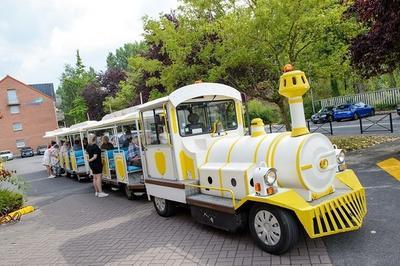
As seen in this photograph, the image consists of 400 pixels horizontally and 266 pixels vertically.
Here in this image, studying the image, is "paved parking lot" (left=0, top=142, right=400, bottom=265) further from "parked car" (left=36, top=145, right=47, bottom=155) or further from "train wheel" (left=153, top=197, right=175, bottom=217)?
"parked car" (left=36, top=145, right=47, bottom=155)

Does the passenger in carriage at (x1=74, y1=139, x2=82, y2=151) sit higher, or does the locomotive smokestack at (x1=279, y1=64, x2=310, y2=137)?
the locomotive smokestack at (x1=279, y1=64, x2=310, y2=137)

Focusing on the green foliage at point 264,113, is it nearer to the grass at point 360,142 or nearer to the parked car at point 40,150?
the grass at point 360,142

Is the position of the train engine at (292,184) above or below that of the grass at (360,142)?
above

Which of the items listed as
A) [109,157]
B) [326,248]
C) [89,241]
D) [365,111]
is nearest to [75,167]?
[109,157]

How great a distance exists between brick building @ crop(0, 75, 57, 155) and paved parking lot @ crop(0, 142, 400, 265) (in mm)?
52199

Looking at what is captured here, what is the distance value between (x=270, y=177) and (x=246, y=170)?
0.63m

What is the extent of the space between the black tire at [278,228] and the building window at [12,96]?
60528 mm

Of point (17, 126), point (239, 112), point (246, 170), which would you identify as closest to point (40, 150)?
point (17, 126)

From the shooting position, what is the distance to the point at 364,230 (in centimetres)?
555

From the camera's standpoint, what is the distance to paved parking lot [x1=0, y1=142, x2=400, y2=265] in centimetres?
498

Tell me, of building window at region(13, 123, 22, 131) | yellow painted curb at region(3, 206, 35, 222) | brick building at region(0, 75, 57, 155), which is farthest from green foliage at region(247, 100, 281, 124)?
building window at region(13, 123, 22, 131)

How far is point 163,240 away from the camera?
6.41 metres

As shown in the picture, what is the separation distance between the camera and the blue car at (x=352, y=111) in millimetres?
30219

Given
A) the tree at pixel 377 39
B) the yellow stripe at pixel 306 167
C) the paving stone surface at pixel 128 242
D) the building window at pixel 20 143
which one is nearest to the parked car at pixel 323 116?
the tree at pixel 377 39
